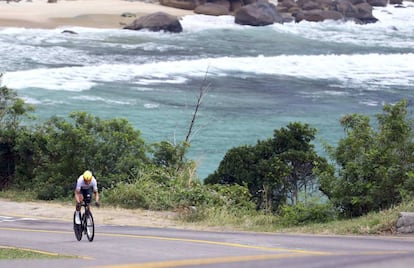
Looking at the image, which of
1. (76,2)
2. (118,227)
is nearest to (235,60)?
(76,2)

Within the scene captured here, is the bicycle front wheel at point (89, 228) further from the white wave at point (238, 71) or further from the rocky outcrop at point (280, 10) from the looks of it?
the rocky outcrop at point (280, 10)

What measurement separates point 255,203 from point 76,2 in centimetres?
6088

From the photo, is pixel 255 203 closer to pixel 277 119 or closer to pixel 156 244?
pixel 156 244

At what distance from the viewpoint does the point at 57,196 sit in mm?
24141

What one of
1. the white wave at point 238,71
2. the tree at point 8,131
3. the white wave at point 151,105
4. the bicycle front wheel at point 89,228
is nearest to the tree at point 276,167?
the tree at point 8,131

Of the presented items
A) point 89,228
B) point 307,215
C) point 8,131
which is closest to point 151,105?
point 8,131

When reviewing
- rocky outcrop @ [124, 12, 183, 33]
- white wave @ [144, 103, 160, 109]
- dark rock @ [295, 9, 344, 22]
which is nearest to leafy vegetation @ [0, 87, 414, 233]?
→ white wave @ [144, 103, 160, 109]

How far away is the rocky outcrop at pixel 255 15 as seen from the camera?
77.1 m

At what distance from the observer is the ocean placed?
39156 mm

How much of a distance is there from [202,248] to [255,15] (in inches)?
2477

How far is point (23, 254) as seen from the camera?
15062 mm

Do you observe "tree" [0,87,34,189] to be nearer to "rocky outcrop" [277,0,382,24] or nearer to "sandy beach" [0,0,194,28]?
"sandy beach" [0,0,194,28]

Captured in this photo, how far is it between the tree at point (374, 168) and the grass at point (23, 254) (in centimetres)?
740

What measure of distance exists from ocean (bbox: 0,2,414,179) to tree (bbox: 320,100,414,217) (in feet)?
35.7
